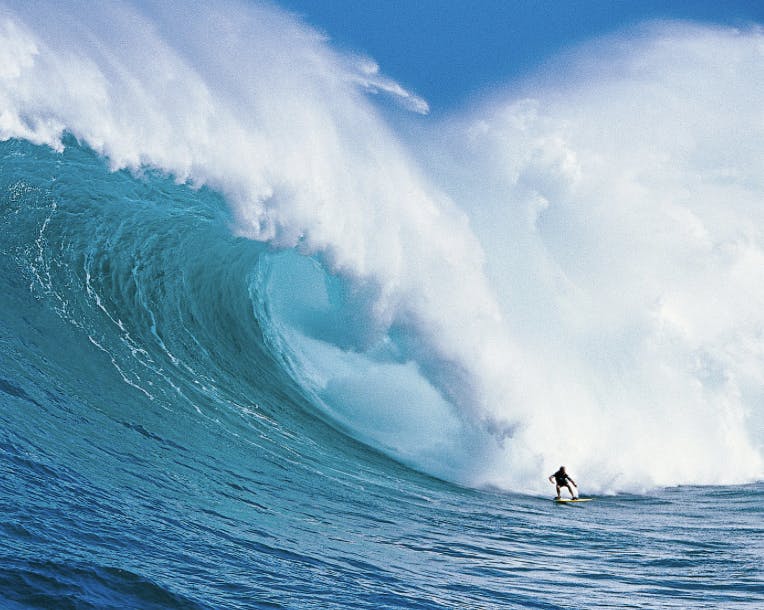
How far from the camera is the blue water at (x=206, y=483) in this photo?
15.4ft

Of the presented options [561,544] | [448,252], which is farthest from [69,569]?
[448,252]

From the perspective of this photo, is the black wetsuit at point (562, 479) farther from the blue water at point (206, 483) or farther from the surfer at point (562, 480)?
the blue water at point (206, 483)

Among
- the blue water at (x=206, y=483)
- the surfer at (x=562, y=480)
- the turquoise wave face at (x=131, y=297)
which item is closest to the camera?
the blue water at (x=206, y=483)

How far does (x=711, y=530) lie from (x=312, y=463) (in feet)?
16.7

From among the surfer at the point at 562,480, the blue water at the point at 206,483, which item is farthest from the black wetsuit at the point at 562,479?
the blue water at the point at 206,483

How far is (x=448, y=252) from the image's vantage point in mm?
13844

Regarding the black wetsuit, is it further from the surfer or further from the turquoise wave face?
the turquoise wave face

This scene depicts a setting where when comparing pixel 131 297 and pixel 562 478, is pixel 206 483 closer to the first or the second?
pixel 131 297

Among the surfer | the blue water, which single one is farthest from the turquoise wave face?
the surfer

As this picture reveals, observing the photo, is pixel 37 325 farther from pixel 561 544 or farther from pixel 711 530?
pixel 711 530

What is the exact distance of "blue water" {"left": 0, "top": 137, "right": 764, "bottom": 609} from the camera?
15.4 feet

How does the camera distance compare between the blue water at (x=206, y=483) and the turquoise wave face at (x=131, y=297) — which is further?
the turquoise wave face at (x=131, y=297)

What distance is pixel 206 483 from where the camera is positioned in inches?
275

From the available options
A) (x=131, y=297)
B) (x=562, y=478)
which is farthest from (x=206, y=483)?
(x=562, y=478)
